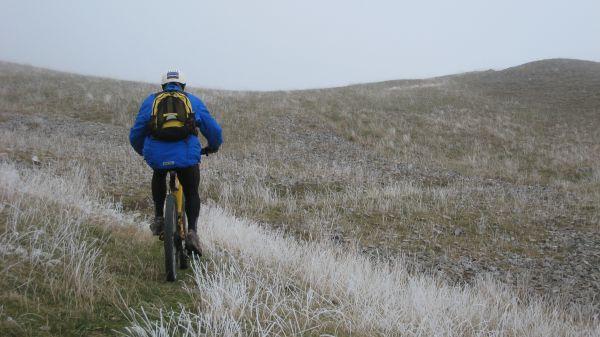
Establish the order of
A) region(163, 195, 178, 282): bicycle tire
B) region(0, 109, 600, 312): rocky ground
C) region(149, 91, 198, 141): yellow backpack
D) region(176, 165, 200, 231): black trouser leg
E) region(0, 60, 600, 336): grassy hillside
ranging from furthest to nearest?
region(0, 109, 600, 312): rocky ground → region(176, 165, 200, 231): black trouser leg → region(0, 60, 600, 336): grassy hillside → region(149, 91, 198, 141): yellow backpack → region(163, 195, 178, 282): bicycle tire

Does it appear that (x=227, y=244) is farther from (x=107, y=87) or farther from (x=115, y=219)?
(x=107, y=87)

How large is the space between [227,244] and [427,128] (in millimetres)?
21707

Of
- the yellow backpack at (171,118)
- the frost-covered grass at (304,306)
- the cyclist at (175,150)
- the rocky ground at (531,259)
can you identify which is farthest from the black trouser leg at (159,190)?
the rocky ground at (531,259)

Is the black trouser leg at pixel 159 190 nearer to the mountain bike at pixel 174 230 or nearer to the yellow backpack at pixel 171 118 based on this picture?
the mountain bike at pixel 174 230

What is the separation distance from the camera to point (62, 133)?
53.9ft

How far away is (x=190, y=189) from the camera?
4.58 metres

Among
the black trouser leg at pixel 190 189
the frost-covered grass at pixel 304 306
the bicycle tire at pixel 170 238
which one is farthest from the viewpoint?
the black trouser leg at pixel 190 189

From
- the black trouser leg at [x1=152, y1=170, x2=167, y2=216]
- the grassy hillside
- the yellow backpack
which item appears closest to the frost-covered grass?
the grassy hillside

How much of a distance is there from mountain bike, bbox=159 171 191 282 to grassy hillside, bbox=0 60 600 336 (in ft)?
0.70

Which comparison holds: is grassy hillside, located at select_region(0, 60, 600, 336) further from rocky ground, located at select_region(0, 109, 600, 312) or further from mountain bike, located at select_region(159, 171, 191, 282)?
mountain bike, located at select_region(159, 171, 191, 282)

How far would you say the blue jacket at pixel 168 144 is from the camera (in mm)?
4258

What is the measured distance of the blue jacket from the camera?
4258mm

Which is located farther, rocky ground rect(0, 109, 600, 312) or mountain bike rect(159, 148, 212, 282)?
rocky ground rect(0, 109, 600, 312)

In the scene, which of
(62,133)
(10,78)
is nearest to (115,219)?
(62,133)
